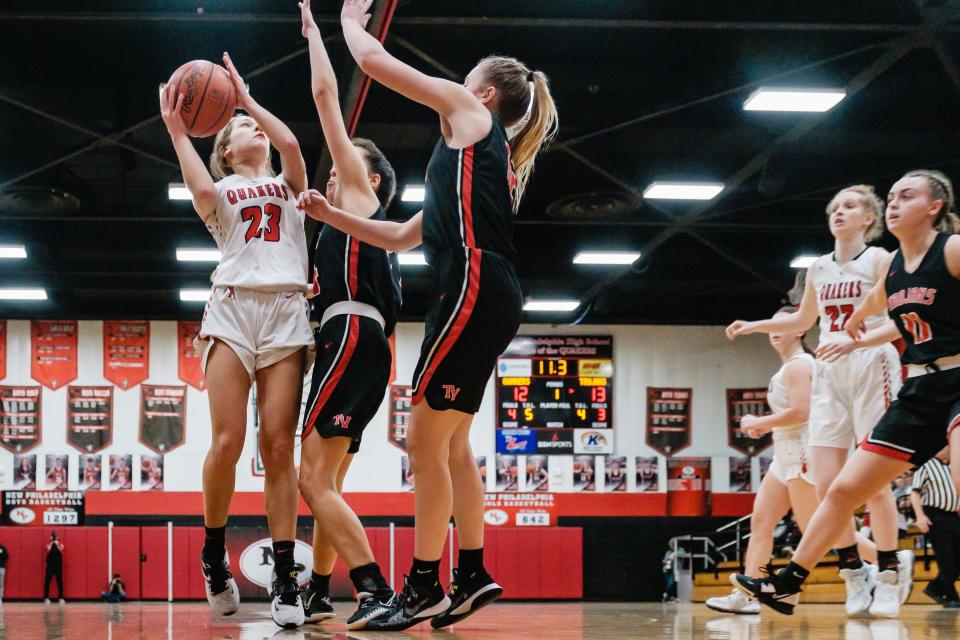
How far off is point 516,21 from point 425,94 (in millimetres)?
6369

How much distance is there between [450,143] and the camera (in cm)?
402

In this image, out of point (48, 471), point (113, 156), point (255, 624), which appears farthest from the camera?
point (48, 471)

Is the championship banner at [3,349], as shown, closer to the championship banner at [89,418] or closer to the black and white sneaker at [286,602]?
the championship banner at [89,418]

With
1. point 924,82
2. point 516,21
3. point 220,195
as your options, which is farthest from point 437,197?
point 924,82

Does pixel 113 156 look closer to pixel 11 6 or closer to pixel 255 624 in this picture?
pixel 11 6

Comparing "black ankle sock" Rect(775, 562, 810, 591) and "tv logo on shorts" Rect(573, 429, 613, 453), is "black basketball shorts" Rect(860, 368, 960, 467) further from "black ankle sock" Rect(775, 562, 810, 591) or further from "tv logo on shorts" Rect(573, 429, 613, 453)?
"tv logo on shorts" Rect(573, 429, 613, 453)

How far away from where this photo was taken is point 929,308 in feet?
→ 15.3

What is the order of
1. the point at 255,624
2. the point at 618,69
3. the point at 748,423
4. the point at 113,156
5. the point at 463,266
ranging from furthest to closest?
the point at 113,156, the point at 618,69, the point at 748,423, the point at 255,624, the point at 463,266

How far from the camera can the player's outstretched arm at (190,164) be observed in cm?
452

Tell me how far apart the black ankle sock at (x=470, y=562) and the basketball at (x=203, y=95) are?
2.20 metres

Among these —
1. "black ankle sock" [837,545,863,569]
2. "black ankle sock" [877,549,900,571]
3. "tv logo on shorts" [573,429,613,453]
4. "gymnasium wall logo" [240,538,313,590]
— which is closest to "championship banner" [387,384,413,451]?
"tv logo on shorts" [573,429,613,453]

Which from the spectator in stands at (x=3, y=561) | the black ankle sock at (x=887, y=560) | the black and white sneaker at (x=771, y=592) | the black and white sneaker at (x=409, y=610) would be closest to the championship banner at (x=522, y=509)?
the spectator in stands at (x=3, y=561)

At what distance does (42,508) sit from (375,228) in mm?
18282

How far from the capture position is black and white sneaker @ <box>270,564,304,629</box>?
13.7ft
